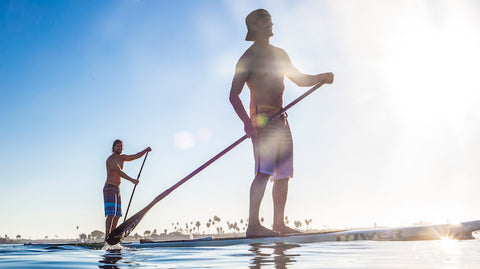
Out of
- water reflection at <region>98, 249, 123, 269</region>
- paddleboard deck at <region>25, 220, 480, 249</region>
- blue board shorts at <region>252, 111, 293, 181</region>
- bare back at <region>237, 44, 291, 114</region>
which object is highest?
bare back at <region>237, 44, 291, 114</region>

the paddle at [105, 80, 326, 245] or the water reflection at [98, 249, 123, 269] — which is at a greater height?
the paddle at [105, 80, 326, 245]

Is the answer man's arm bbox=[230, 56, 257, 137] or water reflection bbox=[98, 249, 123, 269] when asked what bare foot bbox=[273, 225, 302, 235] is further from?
water reflection bbox=[98, 249, 123, 269]

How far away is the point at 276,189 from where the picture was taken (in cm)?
635

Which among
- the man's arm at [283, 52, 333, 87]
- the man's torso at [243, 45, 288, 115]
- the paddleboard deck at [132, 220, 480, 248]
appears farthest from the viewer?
the man's arm at [283, 52, 333, 87]

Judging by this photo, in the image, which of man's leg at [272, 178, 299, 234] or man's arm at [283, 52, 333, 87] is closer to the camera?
man's leg at [272, 178, 299, 234]

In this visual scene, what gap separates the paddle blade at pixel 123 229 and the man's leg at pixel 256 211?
6.85 ft

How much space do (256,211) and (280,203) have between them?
0.54m

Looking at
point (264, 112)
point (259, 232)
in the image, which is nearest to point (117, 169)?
point (264, 112)

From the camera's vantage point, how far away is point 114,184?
10.6 m

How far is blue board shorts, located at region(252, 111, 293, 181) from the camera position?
6137 millimetres

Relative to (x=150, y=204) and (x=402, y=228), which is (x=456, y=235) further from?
(x=150, y=204)

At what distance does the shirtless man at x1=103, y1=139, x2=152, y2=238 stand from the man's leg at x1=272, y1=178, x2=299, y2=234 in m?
4.88

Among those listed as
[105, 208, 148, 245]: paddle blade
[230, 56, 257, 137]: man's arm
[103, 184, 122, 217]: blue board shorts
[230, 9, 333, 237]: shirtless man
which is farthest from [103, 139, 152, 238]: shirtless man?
[230, 9, 333, 237]: shirtless man

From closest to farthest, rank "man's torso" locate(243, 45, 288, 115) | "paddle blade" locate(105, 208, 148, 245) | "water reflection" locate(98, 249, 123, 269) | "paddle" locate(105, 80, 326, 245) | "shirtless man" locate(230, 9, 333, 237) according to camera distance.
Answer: "water reflection" locate(98, 249, 123, 269)
"shirtless man" locate(230, 9, 333, 237)
"man's torso" locate(243, 45, 288, 115)
"paddle" locate(105, 80, 326, 245)
"paddle blade" locate(105, 208, 148, 245)
